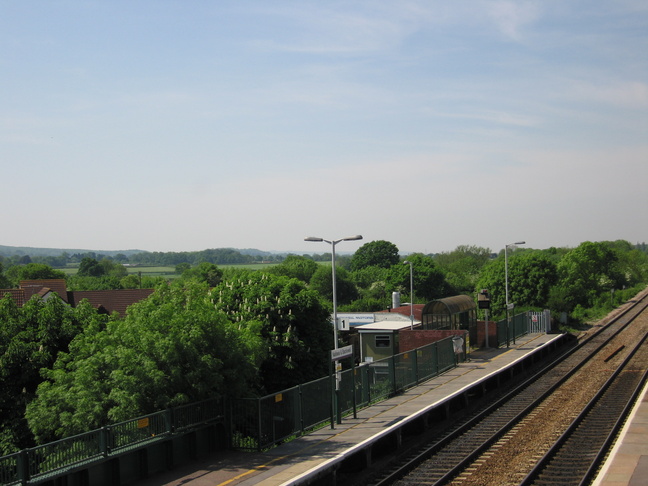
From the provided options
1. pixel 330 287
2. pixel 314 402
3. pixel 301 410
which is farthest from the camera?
pixel 330 287

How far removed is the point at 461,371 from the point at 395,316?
20589 mm

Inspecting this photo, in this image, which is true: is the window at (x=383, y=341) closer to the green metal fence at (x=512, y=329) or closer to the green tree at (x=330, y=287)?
the green metal fence at (x=512, y=329)

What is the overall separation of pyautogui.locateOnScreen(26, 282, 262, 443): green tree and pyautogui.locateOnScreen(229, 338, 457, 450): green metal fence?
0.87m

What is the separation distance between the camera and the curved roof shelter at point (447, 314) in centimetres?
3972

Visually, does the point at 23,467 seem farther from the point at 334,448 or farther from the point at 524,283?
the point at 524,283

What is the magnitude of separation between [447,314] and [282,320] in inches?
593

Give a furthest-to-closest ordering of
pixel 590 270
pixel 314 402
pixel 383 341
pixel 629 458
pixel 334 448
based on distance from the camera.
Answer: pixel 590 270 < pixel 383 341 < pixel 314 402 < pixel 334 448 < pixel 629 458

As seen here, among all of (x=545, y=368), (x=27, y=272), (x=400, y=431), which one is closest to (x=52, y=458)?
(x=400, y=431)

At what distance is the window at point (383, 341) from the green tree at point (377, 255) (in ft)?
387

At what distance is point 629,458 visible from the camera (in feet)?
59.2

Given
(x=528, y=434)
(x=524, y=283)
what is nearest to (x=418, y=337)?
(x=528, y=434)

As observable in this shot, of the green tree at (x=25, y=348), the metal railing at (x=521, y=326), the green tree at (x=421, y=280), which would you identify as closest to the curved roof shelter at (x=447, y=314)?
the metal railing at (x=521, y=326)

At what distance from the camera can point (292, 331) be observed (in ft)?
90.3

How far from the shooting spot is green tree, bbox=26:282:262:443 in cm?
1758
